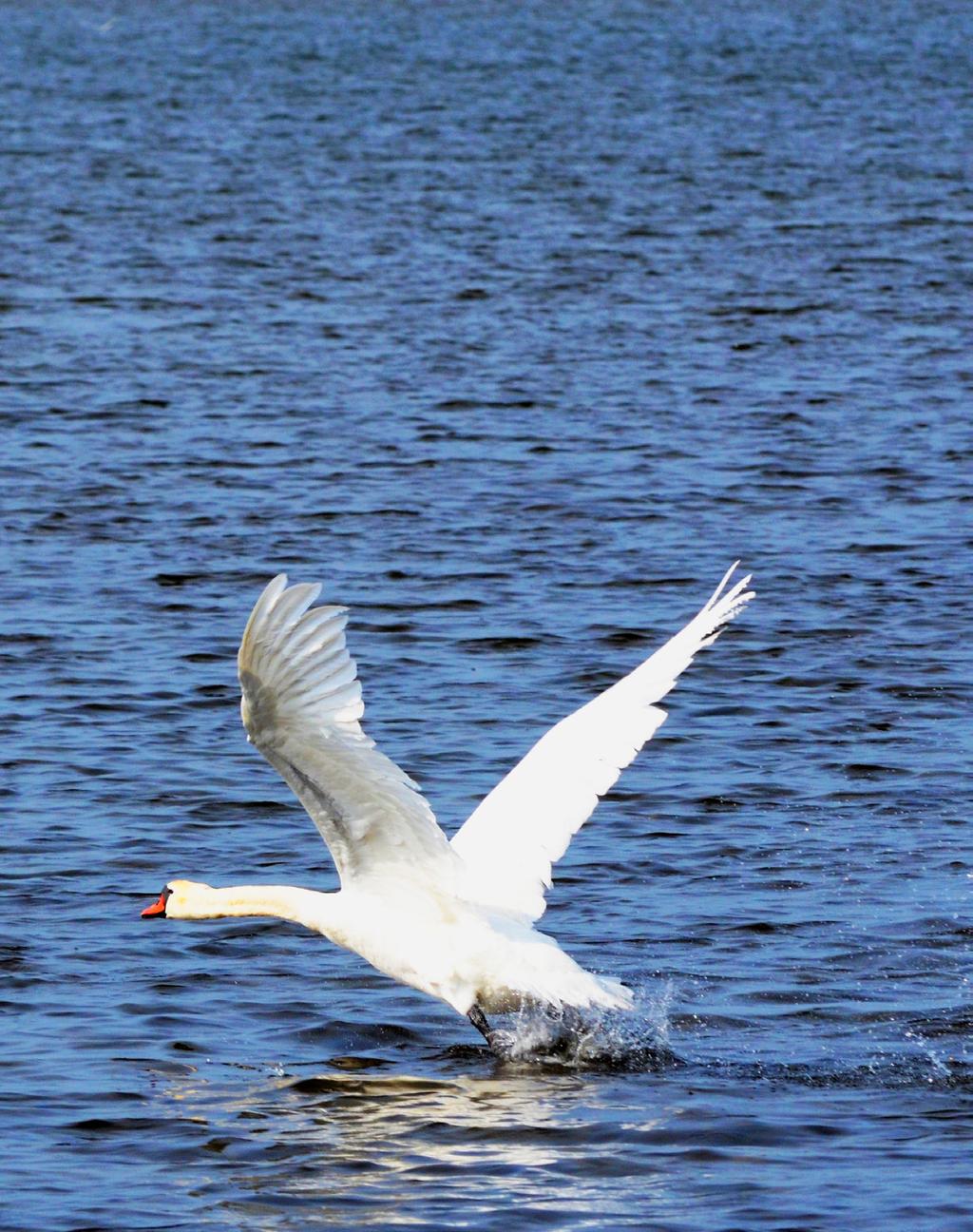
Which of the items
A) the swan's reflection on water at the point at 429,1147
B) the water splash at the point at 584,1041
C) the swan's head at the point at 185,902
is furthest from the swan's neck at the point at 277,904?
the water splash at the point at 584,1041

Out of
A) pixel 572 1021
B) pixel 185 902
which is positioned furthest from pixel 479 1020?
pixel 185 902

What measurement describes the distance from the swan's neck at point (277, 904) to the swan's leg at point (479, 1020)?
548 millimetres

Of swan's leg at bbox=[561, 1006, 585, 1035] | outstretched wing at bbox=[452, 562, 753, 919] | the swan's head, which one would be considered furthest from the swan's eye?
swan's leg at bbox=[561, 1006, 585, 1035]

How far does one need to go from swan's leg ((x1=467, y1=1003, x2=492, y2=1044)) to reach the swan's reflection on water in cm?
14

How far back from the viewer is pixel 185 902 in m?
9.71

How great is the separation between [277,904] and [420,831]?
0.73 metres

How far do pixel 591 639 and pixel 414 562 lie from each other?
6.66 feet

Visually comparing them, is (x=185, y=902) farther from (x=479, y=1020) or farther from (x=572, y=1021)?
(x=572, y=1021)

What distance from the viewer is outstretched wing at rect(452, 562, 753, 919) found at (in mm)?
9633

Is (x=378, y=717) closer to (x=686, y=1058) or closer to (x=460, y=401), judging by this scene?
(x=686, y=1058)

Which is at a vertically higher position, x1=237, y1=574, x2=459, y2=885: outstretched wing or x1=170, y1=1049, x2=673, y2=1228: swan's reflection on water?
x1=237, y1=574, x2=459, y2=885: outstretched wing

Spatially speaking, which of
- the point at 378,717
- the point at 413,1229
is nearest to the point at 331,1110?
the point at 413,1229

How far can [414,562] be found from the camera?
16.2 metres

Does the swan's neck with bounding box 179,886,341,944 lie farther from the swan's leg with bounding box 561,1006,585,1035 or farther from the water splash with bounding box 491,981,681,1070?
the swan's leg with bounding box 561,1006,585,1035
